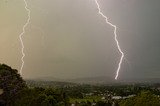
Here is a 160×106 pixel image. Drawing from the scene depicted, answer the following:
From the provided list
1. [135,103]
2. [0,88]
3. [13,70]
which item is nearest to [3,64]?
[13,70]

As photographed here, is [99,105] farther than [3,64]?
Yes

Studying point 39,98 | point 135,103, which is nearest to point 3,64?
point 39,98

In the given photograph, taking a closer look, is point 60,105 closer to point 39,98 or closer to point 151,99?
point 39,98

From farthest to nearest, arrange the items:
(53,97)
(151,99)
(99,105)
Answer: (99,105), (53,97), (151,99)

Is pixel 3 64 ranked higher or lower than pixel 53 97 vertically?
higher

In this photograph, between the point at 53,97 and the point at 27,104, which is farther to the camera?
the point at 53,97

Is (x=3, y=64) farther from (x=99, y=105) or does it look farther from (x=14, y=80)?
(x=99, y=105)

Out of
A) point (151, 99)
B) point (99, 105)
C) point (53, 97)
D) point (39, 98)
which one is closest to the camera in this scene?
point (151, 99)

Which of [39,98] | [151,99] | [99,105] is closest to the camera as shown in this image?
[151,99]

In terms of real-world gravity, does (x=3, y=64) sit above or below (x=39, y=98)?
above
